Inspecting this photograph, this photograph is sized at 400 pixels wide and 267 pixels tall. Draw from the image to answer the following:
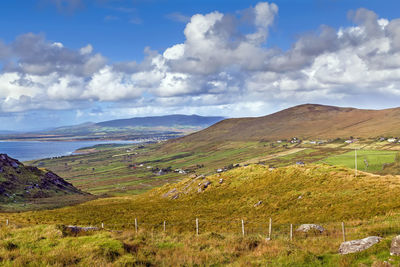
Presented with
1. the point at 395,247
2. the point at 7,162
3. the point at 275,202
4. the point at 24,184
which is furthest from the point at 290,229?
the point at 7,162

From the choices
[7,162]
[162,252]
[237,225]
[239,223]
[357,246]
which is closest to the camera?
[357,246]

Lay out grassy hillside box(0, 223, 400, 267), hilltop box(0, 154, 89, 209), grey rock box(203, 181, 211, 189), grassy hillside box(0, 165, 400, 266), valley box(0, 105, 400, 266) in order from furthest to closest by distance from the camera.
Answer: hilltop box(0, 154, 89, 209) < grey rock box(203, 181, 211, 189) < valley box(0, 105, 400, 266) < grassy hillside box(0, 165, 400, 266) < grassy hillside box(0, 223, 400, 267)

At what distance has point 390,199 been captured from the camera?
37156 millimetres

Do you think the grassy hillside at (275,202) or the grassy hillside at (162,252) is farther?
the grassy hillside at (275,202)

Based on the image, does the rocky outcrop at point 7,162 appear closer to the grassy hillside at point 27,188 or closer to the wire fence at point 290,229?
the grassy hillside at point 27,188

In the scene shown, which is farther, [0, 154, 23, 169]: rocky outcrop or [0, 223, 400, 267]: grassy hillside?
[0, 154, 23, 169]: rocky outcrop

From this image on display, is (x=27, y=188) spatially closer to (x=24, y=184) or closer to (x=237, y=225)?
(x=24, y=184)

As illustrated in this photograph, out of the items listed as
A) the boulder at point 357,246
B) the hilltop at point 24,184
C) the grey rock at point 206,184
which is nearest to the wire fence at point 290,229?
the boulder at point 357,246

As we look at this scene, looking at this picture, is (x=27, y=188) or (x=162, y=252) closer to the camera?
(x=162, y=252)

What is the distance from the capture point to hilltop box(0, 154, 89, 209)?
7938cm

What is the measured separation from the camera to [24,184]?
90750 millimetres

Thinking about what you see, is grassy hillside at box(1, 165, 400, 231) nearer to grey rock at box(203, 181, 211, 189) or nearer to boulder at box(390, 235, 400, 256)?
grey rock at box(203, 181, 211, 189)

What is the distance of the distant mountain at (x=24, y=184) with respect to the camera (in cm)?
8075

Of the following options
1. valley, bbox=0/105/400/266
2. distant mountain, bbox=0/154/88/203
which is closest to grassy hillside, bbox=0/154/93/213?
distant mountain, bbox=0/154/88/203
